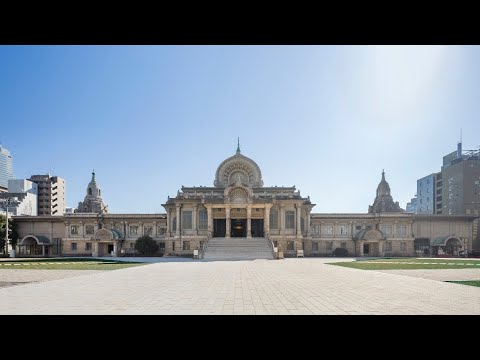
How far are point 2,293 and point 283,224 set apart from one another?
2237 inches

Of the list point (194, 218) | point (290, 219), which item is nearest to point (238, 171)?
point (194, 218)

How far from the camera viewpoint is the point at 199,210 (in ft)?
238

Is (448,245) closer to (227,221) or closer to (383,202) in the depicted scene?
(383,202)

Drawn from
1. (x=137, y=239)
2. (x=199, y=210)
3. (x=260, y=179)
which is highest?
(x=260, y=179)

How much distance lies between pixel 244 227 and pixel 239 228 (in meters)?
0.89

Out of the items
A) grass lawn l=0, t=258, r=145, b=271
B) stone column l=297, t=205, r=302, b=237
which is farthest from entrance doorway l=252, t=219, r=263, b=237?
grass lawn l=0, t=258, r=145, b=271

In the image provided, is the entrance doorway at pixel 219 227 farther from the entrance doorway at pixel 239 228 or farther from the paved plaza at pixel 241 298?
the paved plaza at pixel 241 298

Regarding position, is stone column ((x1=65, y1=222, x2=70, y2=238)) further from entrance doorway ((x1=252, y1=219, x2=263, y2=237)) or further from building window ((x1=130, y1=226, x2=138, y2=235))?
entrance doorway ((x1=252, y1=219, x2=263, y2=237))

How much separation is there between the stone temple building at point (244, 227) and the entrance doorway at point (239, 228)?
0.17 m

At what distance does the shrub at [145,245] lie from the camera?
72.1m

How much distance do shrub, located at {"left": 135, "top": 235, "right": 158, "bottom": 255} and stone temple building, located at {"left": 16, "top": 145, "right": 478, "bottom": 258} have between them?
98.0 inches

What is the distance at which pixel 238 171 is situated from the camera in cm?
8056
